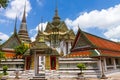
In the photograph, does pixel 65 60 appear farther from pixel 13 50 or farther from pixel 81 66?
pixel 13 50

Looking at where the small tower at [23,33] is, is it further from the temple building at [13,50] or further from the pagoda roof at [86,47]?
the pagoda roof at [86,47]

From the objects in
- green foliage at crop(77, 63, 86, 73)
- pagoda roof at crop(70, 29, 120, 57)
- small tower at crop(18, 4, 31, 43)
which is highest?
small tower at crop(18, 4, 31, 43)

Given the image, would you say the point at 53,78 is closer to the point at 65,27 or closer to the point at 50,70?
the point at 50,70

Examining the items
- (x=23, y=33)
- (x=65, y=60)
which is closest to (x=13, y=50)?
(x=65, y=60)

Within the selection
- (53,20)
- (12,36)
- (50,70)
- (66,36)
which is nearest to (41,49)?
(50,70)

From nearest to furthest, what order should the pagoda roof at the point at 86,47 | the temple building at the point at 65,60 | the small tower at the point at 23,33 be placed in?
1. the temple building at the point at 65,60
2. the pagoda roof at the point at 86,47
3. the small tower at the point at 23,33

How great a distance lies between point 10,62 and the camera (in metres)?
23.0

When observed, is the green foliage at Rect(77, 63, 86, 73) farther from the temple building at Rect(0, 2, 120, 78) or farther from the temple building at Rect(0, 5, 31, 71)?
the temple building at Rect(0, 5, 31, 71)

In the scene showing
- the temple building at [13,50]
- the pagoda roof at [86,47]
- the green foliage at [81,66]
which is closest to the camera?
the green foliage at [81,66]

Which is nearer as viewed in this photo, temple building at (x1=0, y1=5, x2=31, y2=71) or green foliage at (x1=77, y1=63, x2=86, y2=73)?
green foliage at (x1=77, y1=63, x2=86, y2=73)

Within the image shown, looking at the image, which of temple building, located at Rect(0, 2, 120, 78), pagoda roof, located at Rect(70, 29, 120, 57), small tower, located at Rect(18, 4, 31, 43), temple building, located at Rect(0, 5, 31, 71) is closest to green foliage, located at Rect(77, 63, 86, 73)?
temple building, located at Rect(0, 2, 120, 78)

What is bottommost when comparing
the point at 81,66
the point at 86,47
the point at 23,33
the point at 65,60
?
the point at 81,66

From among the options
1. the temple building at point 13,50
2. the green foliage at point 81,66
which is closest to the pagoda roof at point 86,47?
the green foliage at point 81,66

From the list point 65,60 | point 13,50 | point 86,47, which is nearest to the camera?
point 65,60
